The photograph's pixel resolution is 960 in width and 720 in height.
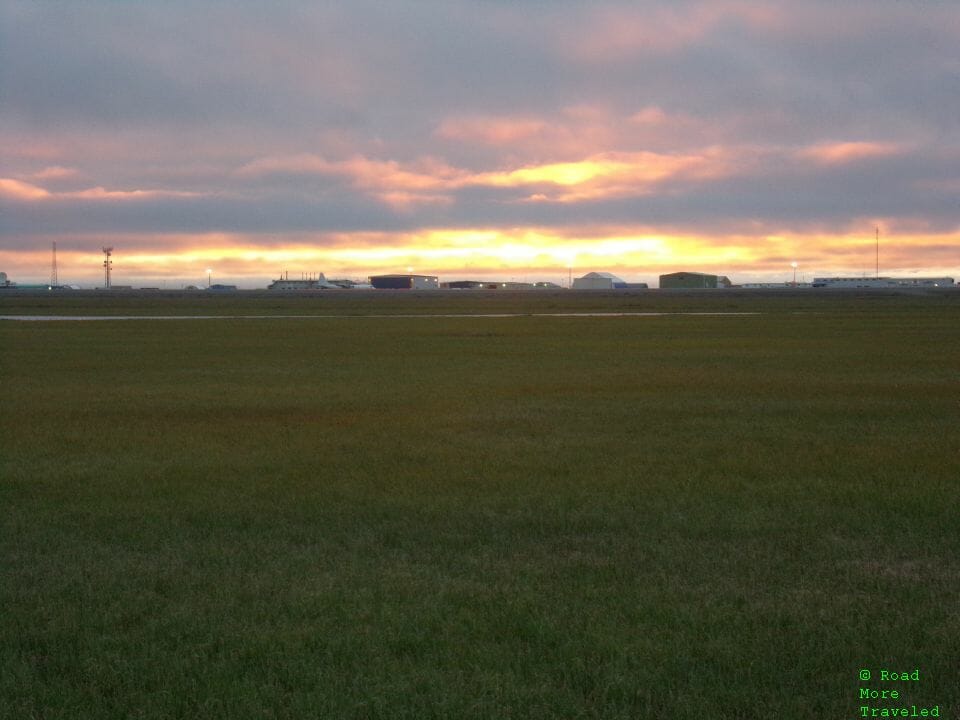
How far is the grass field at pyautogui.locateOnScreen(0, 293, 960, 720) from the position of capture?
6.43 m

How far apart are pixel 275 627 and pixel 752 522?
5.53 metres

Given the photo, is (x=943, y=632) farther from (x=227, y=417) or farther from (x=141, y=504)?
A: (x=227, y=417)

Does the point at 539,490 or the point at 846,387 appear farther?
the point at 846,387

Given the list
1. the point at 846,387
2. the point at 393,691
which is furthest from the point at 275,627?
the point at 846,387

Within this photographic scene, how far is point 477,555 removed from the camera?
9406 mm

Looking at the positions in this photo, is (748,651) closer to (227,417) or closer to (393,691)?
(393,691)

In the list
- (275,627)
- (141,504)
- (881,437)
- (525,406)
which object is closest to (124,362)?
(525,406)

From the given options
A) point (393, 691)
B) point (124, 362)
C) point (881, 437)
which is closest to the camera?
point (393, 691)

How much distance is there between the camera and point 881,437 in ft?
54.3

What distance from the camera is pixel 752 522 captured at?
1055cm

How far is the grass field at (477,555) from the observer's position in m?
6.43

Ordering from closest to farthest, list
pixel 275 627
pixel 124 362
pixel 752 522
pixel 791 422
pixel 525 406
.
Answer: pixel 275 627 → pixel 752 522 → pixel 791 422 → pixel 525 406 → pixel 124 362

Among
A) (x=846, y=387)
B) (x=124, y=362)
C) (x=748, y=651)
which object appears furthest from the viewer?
(x=124, y=362)

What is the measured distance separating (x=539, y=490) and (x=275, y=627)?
17.8ft
